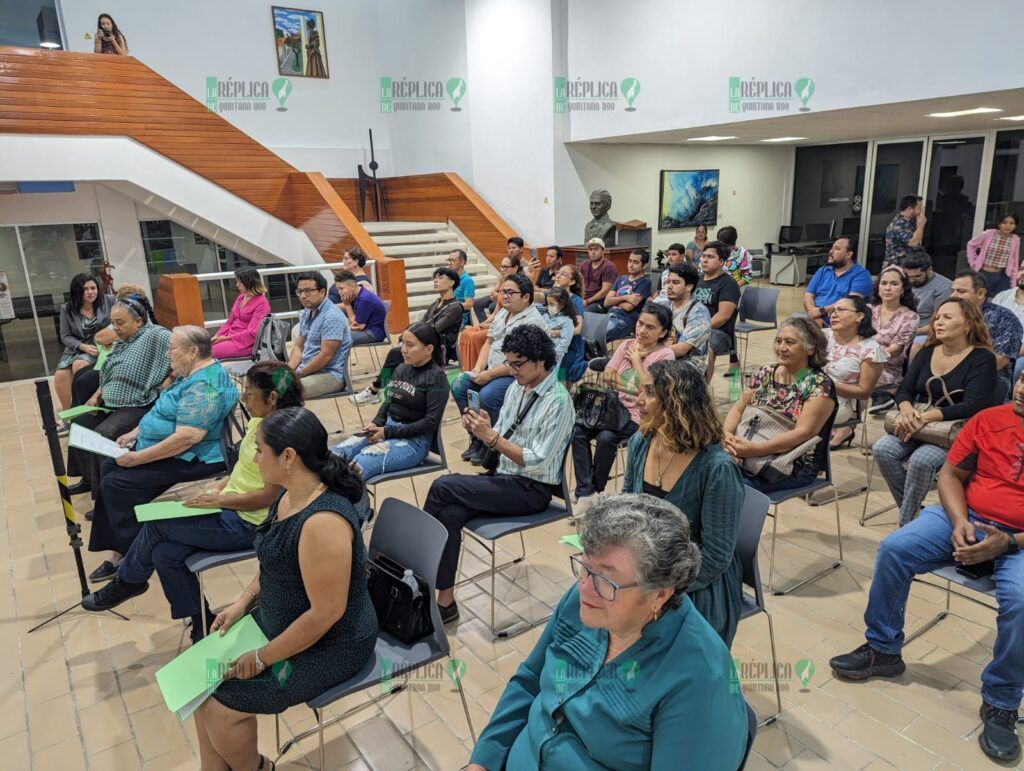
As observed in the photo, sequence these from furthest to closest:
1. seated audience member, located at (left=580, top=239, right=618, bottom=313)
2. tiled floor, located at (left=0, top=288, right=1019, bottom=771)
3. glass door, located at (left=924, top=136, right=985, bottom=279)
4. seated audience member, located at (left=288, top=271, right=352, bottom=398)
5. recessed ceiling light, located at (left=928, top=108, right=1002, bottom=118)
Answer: glass door, located at (left=924, top=136, right=985, bottom=279), recessed ceiling light, located at (left=928, top=108, right=1002, bottom=118), seated audience member, located at (left=580, top=239, right=618, bottom=313), seated audience member, located at (left=288, top=271, right=352, bottom=398), tiled floor, located at (left=0, top=288, right=1019, bottom=771)

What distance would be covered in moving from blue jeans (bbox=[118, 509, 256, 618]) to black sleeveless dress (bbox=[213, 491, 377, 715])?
733 millimetres

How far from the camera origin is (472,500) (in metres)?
2.96

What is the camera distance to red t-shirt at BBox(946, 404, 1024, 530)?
2.54m

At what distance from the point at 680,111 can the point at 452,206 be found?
461 cm

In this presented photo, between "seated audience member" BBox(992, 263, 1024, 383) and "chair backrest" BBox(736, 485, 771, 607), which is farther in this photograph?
"seated audience member" BBox(992, 263, 1024, 383)

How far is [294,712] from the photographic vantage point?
268 cm

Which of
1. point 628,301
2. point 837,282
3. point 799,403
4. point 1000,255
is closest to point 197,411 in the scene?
point 799,403

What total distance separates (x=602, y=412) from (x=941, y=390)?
178 centimetres

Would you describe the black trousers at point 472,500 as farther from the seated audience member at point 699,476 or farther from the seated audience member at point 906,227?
the seated audience member at point 906,227

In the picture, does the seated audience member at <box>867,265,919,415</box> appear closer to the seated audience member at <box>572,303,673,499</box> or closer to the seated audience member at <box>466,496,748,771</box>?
the seated audience member at <box>572,303,673,499</box>

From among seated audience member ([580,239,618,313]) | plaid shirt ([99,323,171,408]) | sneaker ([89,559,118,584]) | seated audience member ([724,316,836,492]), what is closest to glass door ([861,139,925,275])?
seated audience member ([580,239,618,313])

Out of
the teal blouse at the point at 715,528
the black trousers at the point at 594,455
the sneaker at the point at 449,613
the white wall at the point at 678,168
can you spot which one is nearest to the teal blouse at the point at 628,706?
the teal blouse at the point at 715,528

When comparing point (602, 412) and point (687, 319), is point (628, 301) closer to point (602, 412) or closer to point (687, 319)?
point (687, 319)

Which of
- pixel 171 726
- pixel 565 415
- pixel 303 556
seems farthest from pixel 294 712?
pixel 565 415
